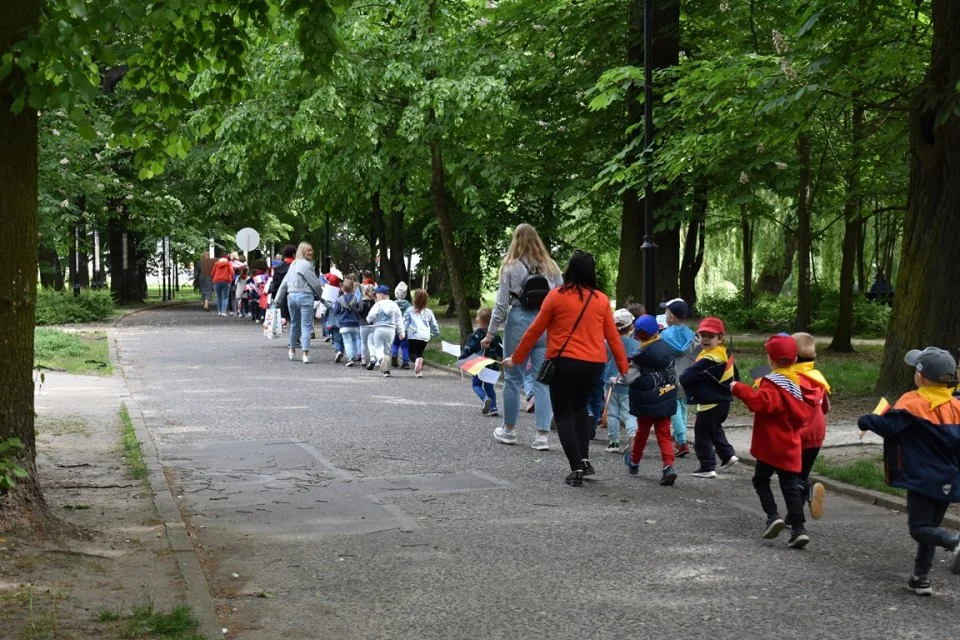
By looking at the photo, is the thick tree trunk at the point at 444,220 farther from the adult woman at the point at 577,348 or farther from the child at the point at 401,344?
the adult woman at the point at 577,348

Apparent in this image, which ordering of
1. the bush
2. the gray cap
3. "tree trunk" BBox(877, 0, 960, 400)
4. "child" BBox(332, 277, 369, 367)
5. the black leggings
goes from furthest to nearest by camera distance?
the bush, "child" BBox(332, 277, 369, 367), the black leggings, "tree trunk" BBox(877, 0, 960, 400), the gray cap

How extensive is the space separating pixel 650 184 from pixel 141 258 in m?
37.9

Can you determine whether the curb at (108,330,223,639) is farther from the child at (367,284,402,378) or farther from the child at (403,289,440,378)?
the child at (403,289,440,378)

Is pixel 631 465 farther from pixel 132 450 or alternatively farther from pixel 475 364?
pixel 132 450

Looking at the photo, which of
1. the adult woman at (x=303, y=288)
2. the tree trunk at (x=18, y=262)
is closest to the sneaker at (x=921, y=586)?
the tree trunk at (x=18, y=262)

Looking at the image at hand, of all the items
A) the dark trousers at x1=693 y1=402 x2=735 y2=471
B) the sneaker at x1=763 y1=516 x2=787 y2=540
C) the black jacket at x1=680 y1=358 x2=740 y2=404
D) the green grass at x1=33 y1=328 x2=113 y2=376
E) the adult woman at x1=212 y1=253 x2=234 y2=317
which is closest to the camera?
the sneaker at x1=763 y1=516 x2=787 y2=540

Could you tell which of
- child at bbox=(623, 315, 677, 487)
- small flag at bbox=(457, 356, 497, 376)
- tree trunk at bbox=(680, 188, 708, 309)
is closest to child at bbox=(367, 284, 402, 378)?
small flag at bbox=(457, 356, 497, 376)

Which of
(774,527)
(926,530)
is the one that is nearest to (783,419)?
(774,527)

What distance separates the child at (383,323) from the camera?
2006 cm

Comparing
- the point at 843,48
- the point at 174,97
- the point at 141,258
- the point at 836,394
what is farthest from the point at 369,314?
the point at 141,258

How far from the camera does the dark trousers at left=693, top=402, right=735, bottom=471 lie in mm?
9961

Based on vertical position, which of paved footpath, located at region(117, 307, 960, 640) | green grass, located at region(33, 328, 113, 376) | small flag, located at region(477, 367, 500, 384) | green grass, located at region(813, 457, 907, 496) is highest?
small flag, located at region(477, 367, 500, 384)

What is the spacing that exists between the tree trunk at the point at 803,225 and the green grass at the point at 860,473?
10.7 meters

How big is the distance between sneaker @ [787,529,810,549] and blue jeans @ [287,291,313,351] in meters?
14.6
